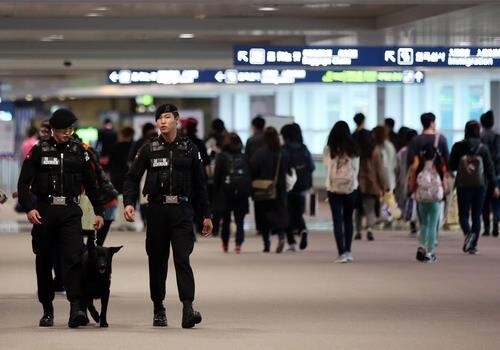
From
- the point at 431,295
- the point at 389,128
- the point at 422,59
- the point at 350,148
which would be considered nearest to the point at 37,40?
the point at 389,128

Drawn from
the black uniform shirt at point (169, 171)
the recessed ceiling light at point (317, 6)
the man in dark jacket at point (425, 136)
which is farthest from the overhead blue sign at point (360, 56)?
the black uniform shirt at point (169, 171)

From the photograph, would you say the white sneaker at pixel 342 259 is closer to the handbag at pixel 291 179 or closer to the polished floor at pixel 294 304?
the polished floor at pixel 294 304

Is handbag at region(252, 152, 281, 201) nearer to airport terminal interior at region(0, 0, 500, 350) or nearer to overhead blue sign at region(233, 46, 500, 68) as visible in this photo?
airport terminal interior at region(0, 0, 500, 350)

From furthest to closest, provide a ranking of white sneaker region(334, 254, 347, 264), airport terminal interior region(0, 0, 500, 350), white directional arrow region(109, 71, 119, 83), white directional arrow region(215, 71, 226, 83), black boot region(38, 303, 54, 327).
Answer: white directional arrow region(109, 71, 119, 83) → white directional arrow region(215, 71, 226, 83) → white sneaker region(334, 254, 347, 264) → black boot region(38, 303, 54, 327) → airport terminal interior region(0, 0, 500, 350)

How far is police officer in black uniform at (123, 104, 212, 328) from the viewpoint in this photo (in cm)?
1289


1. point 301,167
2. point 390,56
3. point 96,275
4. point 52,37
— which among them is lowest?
point 96,275

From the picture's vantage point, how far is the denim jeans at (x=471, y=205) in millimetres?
21266

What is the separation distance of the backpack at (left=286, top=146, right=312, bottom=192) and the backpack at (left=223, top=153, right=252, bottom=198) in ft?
3.16

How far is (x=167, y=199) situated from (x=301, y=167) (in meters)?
9.96

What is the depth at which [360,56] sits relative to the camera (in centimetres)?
2414

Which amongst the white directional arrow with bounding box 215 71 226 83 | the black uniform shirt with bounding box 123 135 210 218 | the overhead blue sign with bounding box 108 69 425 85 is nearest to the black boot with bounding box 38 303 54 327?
the black uniform shirt with bounding box 123 135 210 218

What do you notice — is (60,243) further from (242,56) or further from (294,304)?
(242,56)

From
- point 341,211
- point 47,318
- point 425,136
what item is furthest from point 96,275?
point 425,136

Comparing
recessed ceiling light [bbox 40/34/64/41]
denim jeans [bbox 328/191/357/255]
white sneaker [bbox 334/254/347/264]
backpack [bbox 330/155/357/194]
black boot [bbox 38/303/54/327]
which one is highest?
recessed ceiling light [bbox 40/34/64/41]
